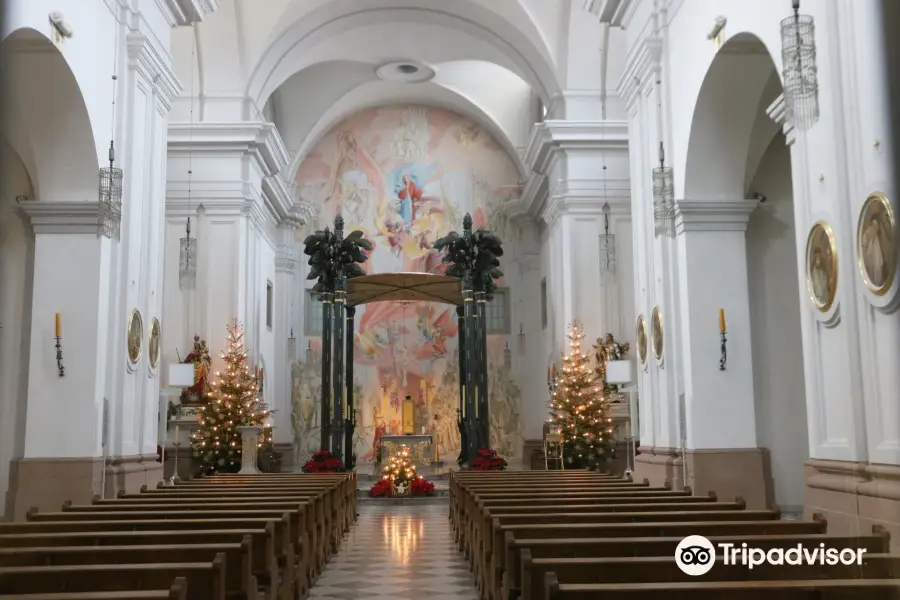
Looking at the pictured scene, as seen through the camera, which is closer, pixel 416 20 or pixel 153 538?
pixel 153 538

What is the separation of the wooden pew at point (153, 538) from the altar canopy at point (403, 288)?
1225 cm

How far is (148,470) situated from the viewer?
36.4 feet

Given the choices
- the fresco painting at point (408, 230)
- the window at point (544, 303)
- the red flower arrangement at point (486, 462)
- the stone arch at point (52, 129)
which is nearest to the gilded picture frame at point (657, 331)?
the red flower arrangement at point (486, 462)

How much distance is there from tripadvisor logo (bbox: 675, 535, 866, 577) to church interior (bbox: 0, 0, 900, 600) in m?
0.03

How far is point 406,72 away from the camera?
23.8m

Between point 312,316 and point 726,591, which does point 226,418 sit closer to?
point 312,316

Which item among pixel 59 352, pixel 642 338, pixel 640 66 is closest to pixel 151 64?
pixel 59 352

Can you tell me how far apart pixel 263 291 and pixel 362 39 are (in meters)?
6.66

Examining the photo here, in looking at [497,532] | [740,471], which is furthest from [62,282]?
[740,471]

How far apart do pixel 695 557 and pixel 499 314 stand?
821 inches

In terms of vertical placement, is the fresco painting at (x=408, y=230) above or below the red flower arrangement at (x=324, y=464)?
above

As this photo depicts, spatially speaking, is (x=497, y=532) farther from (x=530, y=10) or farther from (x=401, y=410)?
(x=401, y=410)

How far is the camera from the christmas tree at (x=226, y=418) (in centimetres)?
1664

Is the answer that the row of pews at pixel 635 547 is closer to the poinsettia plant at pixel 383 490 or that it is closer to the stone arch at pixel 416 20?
the poinsettia plant at pixel 383 490
